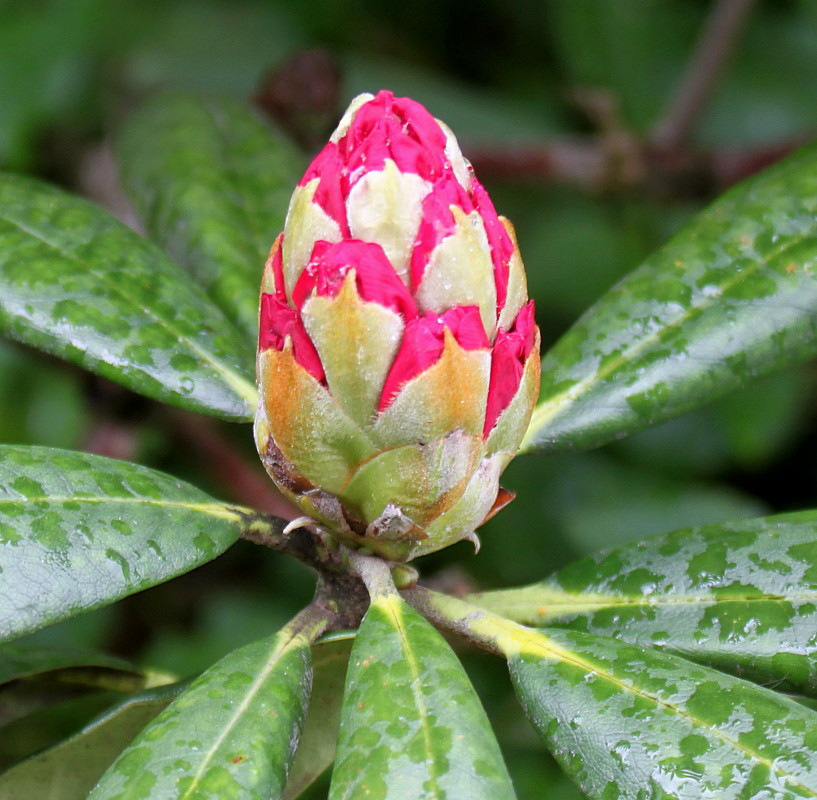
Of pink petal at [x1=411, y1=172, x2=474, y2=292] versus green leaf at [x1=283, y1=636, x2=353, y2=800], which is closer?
pink petal at [x1=411, y1=172, x2=474, y2=292]

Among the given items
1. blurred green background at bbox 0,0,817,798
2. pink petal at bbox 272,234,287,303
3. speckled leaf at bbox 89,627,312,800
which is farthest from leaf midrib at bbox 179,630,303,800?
blurred green background at bbox 0,0,817,798

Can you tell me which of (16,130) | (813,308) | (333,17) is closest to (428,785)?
(813,308)

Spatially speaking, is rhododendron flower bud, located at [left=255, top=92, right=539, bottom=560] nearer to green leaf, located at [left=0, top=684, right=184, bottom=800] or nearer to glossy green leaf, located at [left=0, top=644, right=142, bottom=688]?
green leaf, located at [left=0, top=684, right=184, bottom=800]

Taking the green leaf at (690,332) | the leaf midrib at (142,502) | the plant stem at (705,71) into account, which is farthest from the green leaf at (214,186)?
the plant stem at (705,71)

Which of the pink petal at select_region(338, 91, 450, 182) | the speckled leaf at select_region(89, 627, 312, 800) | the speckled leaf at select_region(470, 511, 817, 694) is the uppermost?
the pink petal at select_region(338, 91, 450, 182)

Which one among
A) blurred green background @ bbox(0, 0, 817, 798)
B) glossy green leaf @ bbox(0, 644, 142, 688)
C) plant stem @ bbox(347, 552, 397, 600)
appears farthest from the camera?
blurred green background @ bbox(0, 0, 817, 798)

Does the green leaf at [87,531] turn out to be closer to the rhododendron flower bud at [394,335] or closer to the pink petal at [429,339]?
the rhododendron flower bud at [394,335]

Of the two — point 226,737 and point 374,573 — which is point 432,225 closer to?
point 374,573

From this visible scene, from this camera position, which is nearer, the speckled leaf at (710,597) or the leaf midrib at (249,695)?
the leaf midrib at (249,695)
